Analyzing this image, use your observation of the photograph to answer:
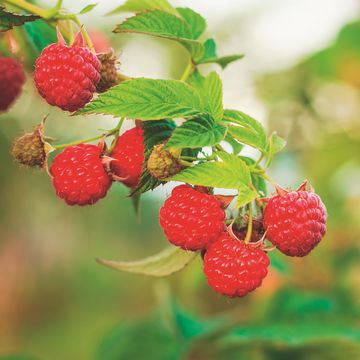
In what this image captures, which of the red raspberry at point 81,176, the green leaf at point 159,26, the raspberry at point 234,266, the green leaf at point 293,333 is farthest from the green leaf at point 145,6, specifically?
the green leaf at point 293,333

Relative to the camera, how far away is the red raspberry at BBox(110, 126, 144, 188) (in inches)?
35.7

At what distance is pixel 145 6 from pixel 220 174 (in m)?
0.33

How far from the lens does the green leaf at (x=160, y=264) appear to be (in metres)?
1.00

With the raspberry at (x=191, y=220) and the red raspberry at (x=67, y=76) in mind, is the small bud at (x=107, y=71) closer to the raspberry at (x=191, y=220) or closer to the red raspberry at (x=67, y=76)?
the red raspberry at (x=67, y=76)

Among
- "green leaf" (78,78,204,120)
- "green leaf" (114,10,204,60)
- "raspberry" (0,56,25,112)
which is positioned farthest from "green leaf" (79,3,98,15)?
"raspberry" (0,56,25,112)

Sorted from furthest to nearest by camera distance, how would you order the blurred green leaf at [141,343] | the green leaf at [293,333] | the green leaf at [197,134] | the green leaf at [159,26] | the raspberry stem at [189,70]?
the blurred green leaf at [141,343] → the green leaf at [293,333] → the raspberry stem at [189,70] → the green leaf at [159,26] → the green leaf at [197,134]

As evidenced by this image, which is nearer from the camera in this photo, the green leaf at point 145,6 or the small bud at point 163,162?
the small bud at point 163,162

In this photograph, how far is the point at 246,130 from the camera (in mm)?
883

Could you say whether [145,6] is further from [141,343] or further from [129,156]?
[141,343]

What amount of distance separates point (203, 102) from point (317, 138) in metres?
2.04

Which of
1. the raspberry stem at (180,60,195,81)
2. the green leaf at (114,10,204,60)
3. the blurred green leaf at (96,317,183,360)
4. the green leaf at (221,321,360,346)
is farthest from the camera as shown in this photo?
the blurred green leaf at (96,317,183,360)

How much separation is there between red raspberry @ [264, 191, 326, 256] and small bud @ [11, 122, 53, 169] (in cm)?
34

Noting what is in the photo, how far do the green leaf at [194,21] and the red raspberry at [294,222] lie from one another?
33 cm

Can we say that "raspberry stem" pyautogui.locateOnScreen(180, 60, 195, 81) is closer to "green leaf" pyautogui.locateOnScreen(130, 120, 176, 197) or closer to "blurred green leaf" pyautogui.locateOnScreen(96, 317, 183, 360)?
"green leaf" pyautogui.locateOnScreen(130, 120, 176, 197)
